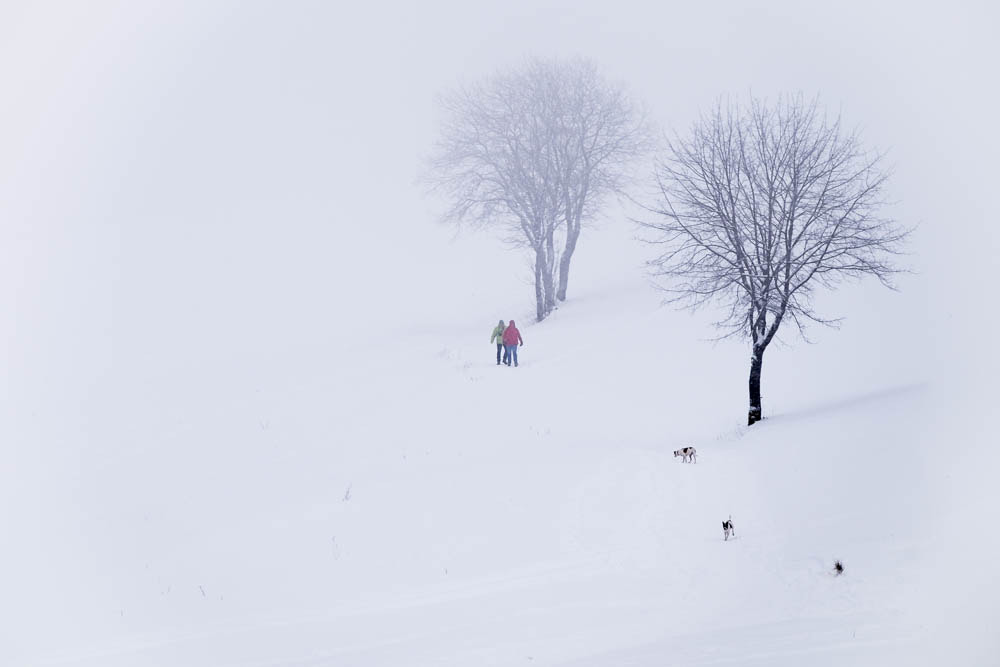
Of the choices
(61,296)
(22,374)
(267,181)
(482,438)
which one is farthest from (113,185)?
(482,438)

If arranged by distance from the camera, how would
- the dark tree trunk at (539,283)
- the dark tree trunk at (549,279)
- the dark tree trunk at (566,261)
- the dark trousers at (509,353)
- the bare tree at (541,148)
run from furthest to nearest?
the dark tree trunk at (566,261) → the bare tree at (541,148) → the dark tree trunk at (549,279) → the dark tree trunk at (539,283) → the dark trousers at (509,353)

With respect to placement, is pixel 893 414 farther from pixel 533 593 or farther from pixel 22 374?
pixel 22 374

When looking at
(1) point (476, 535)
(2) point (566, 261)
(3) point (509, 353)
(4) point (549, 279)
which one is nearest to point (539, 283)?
(4) point (549, 279)

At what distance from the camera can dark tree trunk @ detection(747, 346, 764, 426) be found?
49.9 feet

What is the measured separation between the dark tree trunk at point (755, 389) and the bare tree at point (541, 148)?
16.4 m

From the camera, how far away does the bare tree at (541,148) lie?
3159 cm

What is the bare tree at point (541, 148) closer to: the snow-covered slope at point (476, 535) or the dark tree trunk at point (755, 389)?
the snow-covered slope at point (476, 535)

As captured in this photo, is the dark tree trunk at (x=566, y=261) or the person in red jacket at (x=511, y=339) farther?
the dark tree trunk at (x=566, y=261)

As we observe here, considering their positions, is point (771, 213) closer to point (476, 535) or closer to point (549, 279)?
point (476, 535)

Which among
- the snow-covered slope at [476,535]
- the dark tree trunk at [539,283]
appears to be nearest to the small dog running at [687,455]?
the snow-covered slope at [476,535]

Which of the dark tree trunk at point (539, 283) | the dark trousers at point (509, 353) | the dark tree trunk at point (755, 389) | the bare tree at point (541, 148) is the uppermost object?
the bare tree at point (541, 148)

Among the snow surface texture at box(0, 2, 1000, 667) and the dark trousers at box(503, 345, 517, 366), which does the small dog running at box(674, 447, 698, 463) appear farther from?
the dark trousers at box(503, 345, 517, 366)

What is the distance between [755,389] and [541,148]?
2027cm

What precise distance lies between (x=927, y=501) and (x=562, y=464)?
228 inches
